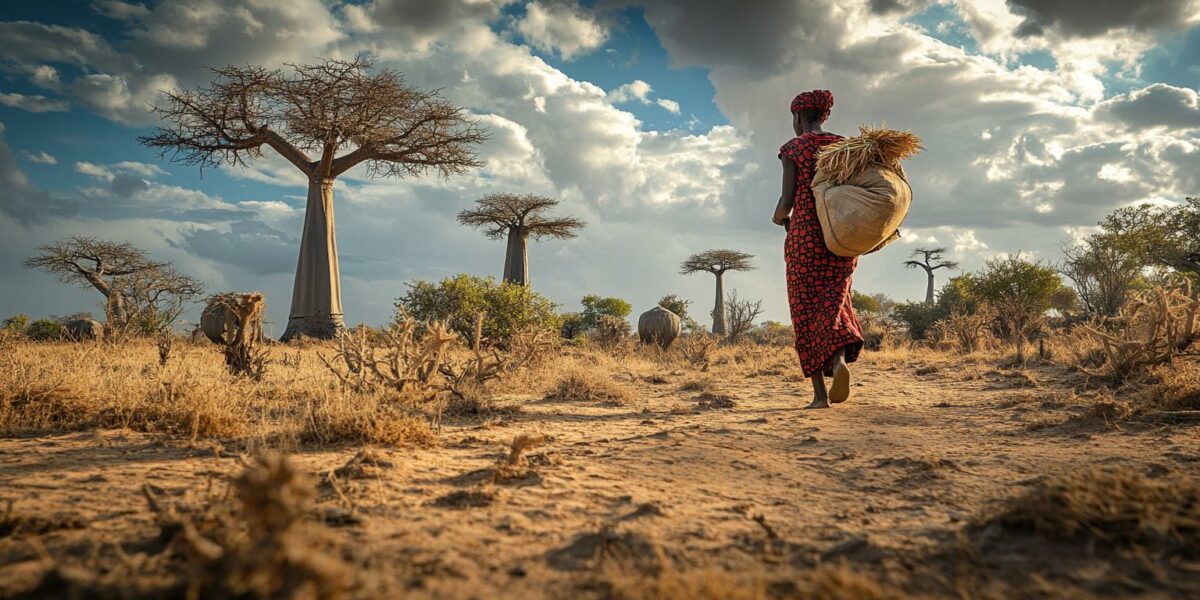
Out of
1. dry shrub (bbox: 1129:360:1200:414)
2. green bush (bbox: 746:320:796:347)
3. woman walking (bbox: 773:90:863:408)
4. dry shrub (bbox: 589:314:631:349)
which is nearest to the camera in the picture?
dry shrub (bbox: 1129:360:1200:414)

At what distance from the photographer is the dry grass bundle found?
470cm

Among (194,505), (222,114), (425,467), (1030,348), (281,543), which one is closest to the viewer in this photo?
(281,543)

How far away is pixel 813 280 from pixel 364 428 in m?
3.72

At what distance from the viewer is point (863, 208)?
4516 millimetres

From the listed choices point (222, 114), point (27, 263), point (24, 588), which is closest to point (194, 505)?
point (24, 588)

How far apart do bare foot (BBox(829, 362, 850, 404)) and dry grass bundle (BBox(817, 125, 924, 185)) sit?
1.48m

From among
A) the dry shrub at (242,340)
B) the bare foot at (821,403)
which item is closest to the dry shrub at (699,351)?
the bare foot at (821,403)

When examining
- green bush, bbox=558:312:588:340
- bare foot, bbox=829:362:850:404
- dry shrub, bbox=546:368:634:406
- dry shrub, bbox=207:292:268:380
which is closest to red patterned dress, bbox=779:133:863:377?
bare foot, bbox=829:362:850:404

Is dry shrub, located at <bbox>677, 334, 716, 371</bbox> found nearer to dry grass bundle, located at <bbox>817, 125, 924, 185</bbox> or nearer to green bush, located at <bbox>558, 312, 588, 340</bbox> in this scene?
dry grass bundle, located at <bbox>817, 125, 924, 185</bbox>

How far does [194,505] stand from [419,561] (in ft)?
3.62

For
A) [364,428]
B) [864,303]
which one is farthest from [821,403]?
[864,303]

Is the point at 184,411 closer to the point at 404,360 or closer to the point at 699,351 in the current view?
the point at 404,360

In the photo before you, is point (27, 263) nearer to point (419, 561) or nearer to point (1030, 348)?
point (419, 561)

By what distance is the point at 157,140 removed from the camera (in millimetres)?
17844
